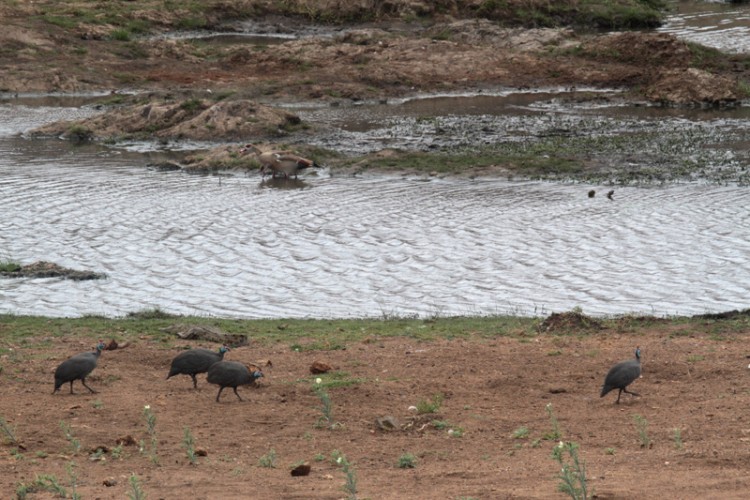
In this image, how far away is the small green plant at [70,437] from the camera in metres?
9.05

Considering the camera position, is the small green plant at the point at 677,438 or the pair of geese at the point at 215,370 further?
the pair of geese at the point at 215,370

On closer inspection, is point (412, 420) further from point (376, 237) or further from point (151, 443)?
point (376, 237)

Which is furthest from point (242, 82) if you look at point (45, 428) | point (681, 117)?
point (45, 428)

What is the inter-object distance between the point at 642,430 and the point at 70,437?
4441mm

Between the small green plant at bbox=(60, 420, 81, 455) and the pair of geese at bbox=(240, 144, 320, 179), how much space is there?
1622 centimetres

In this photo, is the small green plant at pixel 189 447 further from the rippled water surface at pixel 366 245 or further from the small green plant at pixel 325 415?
the rippled water surface at pixel 366 245

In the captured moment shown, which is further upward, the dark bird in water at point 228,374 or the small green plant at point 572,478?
the small green plant at point 572,478

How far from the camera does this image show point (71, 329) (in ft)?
46.1

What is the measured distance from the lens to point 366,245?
63.3ft

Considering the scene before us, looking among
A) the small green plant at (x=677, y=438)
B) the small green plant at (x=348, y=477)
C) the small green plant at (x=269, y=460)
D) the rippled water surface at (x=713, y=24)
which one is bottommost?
the rippled water surface at (x=713, y=24)

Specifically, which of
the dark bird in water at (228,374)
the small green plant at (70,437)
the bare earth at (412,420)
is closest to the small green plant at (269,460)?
the bare earth at (412,420)

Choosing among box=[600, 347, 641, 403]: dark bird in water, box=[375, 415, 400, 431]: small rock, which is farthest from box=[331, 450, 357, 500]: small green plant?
box=[600, 347, 641, 403]: dark bird in water

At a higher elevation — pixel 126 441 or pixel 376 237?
pixel 126 441

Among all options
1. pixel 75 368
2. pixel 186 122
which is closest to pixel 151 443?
pixel 75 368
